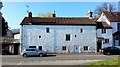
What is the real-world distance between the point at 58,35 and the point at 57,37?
0.44 m

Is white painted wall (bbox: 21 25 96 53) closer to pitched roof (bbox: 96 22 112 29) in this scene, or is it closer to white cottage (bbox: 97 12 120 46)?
pitched roof (bbox: 96 22 112 29)

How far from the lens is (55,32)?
3728 cm

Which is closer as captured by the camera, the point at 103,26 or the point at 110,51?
the point at 110,51

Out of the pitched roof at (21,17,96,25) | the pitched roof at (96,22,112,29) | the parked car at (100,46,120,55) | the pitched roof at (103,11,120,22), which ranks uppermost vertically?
the pitched roof at (103,11,120,22)

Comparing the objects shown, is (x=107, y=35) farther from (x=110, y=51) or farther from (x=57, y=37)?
(x=57, y=37)

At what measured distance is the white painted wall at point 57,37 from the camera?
36781mm

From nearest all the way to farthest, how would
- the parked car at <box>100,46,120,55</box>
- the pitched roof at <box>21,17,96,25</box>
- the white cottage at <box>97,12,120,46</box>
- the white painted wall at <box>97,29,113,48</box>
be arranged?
the parked car at <box>100,46,120,55</box> < the pitched roof at <box>21,17,96,25</box> < the white painted wall at <box>97,29,113,48</box> < the white cottage at <box>97,12,120,46</box>

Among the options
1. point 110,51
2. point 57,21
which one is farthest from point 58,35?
point 110,51

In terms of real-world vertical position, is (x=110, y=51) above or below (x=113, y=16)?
below

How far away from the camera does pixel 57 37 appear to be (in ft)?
123

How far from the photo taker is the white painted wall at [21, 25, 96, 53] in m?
36.8

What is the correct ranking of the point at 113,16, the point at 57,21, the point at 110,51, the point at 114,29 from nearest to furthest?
the point at 110,51 < the point at 57,21 < the point at 114,29 < the point at 113,16

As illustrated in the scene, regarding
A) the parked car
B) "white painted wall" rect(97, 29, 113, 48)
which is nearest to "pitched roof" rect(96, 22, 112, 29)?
"white painted wall" rect(97, 29, 113, 48)

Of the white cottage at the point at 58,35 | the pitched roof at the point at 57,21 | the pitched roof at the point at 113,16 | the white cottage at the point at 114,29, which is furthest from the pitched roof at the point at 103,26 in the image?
the pitched roof at the point at 57,21
